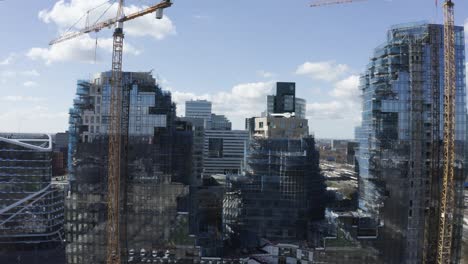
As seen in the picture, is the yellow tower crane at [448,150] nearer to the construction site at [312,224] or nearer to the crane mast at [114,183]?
the construction site at [312,224]

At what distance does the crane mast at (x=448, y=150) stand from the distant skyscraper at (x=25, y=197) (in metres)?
61.6

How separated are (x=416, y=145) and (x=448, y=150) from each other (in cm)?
429

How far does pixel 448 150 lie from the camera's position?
200 feet

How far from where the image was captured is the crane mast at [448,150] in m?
60.9

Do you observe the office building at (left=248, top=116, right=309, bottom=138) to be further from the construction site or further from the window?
→ the window

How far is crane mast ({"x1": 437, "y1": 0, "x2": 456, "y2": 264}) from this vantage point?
60.9 metres

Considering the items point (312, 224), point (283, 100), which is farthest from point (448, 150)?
point (283, 100)

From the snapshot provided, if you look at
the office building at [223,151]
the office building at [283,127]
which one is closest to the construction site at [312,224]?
the office building at [283,127]

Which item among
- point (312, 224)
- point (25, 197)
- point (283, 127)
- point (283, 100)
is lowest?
point (312, 224)

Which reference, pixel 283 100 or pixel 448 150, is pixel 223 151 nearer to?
pixel 283 100

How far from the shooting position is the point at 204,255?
69438 millimetres

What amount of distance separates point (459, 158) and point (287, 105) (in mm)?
39658

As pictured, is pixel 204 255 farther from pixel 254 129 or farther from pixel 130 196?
pixel 254 129

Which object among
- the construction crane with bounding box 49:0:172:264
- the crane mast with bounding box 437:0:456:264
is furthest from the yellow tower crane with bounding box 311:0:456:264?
the construction crane with bounding box 49:0:172:264
